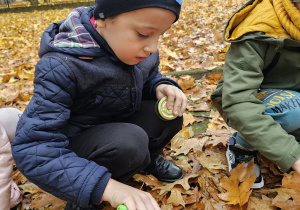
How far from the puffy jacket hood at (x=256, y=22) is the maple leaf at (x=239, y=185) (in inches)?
29.1

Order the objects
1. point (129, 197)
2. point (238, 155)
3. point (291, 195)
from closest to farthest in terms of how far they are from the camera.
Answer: point (129, 197)
point (291, 195)
point (238, 155)

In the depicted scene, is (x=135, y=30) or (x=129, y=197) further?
(x=135, y=30)

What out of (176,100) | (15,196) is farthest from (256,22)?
(15,196)

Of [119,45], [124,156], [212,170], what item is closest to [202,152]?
[212,170]

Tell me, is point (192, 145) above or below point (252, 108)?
below

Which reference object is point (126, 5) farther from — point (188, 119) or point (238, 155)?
point (188, 119)

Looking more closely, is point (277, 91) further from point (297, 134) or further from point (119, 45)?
point (119, 45)

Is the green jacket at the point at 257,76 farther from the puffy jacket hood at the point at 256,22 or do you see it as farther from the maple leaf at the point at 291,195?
the maple leaf at the point at 291,195

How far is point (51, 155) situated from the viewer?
0.99 metres

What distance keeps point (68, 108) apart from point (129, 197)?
0.53 m

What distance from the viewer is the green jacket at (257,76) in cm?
122

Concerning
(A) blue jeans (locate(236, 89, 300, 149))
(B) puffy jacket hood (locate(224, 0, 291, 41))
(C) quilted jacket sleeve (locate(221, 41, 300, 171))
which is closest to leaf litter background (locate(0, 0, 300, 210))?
(C) quilted jacket sleeve (locate(221, 41, 300, 171))

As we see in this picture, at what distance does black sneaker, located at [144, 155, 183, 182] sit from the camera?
1571 millimetres

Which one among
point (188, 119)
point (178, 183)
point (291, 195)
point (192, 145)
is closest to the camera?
point (291, 195)
